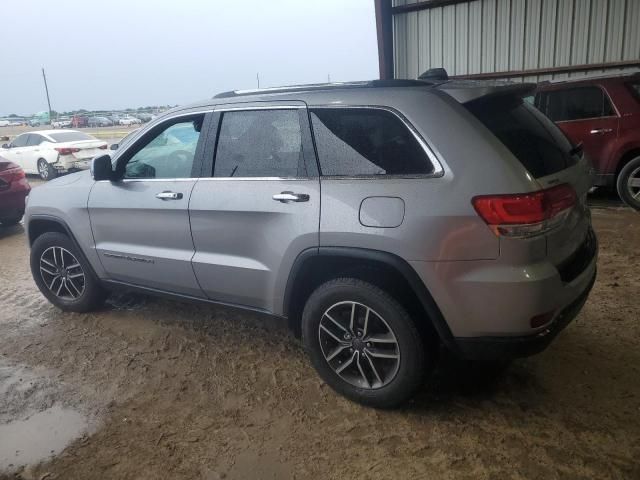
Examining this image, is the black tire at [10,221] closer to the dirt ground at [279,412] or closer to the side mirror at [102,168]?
the dirt ground at [279,412]

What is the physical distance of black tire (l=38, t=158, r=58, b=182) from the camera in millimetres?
13797

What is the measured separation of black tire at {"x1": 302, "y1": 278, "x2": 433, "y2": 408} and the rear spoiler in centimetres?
107

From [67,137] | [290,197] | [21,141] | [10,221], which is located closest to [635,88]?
[290,197]

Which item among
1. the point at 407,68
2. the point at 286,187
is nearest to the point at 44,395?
the point at 286,187

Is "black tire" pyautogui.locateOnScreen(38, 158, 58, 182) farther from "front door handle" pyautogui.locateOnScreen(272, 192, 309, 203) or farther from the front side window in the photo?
"front door handle" pyautogui.locateOnScreen(272, 192, 309, 203)

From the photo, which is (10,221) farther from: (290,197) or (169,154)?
(290,197)

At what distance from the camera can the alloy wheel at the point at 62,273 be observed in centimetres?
441

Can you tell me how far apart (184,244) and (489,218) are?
2.01 metres

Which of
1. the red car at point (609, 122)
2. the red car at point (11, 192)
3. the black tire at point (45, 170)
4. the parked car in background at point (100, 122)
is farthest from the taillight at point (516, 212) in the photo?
the parked car in background at point (100, 122)

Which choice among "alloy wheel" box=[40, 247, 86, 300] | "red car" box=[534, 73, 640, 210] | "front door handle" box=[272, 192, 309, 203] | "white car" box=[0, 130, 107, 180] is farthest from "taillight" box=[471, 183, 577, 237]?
"white car" box=[0, 130, 107, 180]

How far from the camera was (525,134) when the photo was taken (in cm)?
270

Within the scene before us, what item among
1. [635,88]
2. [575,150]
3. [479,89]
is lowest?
[575,150]

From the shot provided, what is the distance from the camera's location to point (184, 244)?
3.50 m

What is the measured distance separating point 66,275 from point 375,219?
10.1 ft
